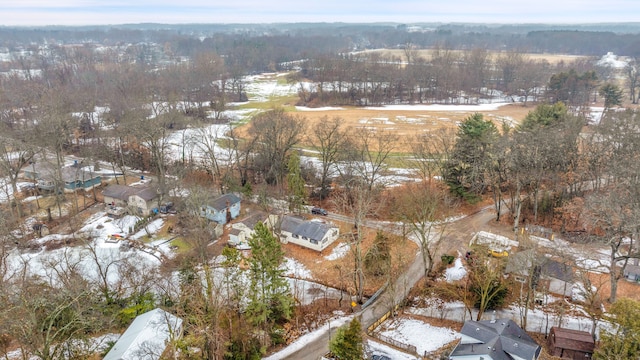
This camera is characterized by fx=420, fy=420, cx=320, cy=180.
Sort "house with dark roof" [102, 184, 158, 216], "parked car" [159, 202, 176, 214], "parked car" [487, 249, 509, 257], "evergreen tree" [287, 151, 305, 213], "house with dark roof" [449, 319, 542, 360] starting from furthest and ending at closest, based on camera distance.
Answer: "parked car" [159, 202, 176, 214]
"house with dark roof" [102, 184, 158, 216]
"evergreen tree" [287, 151, 305, 213]
"parked car" [487, 249, 509, 257]
"house with dark roof" [449, 319, 542, 360]

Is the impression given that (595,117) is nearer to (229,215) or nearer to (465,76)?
(465,76)

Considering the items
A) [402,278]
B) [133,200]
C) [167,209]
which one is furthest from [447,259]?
[133,200]

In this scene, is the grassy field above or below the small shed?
above

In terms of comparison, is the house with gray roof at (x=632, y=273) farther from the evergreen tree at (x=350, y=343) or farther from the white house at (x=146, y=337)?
the white house at (x=146, y=337)

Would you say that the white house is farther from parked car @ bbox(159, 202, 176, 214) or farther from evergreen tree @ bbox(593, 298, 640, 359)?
evergreen tree @ bbox(593, 298, 640, 359)

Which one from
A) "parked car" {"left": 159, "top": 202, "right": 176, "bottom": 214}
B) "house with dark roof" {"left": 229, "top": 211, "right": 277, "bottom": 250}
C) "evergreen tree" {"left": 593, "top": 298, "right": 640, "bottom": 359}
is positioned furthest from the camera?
"parked car" {"left": 159, "top": 202, "right": 176, "bottom": 214}

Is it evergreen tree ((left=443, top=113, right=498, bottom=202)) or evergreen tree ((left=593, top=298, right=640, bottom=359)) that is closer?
evergreen tree ((left=593, top=298, right=640, bottom=359))

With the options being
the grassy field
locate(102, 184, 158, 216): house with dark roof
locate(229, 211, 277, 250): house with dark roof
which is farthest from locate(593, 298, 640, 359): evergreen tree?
the grassy field
